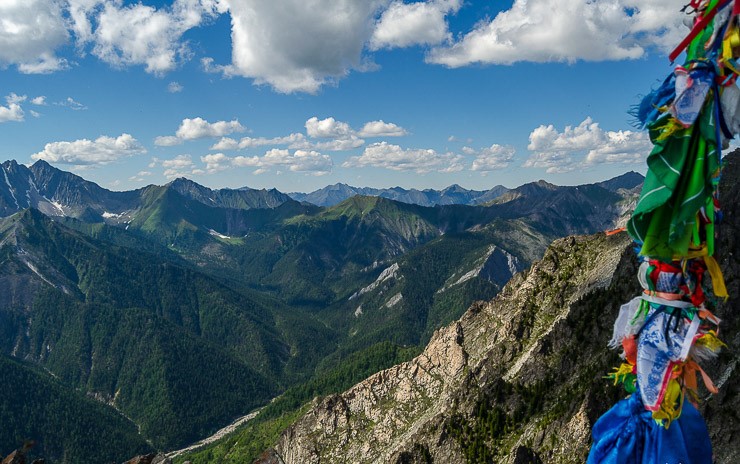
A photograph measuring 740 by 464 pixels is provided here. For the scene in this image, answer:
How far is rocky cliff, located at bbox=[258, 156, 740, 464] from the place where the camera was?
5944cm

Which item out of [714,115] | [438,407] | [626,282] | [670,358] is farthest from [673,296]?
[438,407]

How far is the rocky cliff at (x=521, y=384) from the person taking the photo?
59.4 m

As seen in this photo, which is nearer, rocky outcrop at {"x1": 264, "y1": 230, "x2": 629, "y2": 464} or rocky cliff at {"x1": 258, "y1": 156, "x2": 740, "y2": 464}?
rocky cliff at {"x1": 258, "y1": 156, "x2": 740, "y2": 464}

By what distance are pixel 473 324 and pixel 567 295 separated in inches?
1301

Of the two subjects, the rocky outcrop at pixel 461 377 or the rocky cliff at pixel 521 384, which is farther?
the rocky outcrop at pixel 461 377

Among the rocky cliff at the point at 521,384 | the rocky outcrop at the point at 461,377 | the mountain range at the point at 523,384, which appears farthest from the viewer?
the rocky outcrop at the point at 461,377

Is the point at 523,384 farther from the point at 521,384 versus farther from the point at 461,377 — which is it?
the point at 461,377

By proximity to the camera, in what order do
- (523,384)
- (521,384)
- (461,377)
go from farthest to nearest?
(461,377), (521,384), (523,384)

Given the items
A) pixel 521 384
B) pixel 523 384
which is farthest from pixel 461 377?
pixel 523 384

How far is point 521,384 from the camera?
3319 inches

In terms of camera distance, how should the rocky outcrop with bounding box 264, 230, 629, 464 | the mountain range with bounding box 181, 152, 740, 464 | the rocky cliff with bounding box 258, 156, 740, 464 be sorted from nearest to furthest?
the mountain range with bounding box 181, 152, 740, 464, the rocky cliff with bounding box 258, 156, 740, 464, the rocky outcrop with bounding box 264, 230, 629, 464

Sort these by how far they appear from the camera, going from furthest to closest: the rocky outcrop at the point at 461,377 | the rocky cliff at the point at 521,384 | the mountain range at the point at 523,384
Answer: the rocky outcrop at the point at 461,377 < the rocky cliff at the point at 521,384 < the mountain range at the point at 523,384

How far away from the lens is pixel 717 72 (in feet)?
27.0

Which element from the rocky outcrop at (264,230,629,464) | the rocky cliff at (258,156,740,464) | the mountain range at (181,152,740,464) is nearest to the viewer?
the mountain range at (181,152,740,464)
